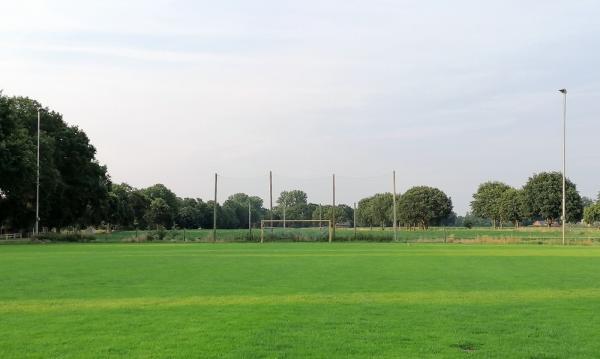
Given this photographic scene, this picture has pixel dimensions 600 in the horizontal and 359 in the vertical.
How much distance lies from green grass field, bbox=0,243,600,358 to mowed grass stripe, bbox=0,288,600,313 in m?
0.02

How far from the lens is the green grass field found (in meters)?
7.89

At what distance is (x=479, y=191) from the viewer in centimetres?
12775

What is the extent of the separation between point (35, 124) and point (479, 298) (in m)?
54.8

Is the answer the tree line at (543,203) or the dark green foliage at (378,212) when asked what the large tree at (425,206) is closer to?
the tree line at (543,203)

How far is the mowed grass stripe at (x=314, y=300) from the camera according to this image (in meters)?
11.7

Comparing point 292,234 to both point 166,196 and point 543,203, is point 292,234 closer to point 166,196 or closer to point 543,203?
point 543,203

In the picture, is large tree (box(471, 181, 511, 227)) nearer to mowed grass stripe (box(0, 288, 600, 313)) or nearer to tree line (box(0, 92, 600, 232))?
tree line (box(0, 92, 600, 232))

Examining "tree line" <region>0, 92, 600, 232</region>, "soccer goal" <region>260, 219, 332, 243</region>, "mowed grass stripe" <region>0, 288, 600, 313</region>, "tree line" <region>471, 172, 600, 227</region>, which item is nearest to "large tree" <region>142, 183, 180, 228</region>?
"tree line" <region>0, 92, 600, 232</region>

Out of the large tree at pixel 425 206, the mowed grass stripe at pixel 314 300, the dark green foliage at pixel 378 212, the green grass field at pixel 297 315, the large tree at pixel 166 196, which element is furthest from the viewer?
the dark green foliage at pixel 378 212

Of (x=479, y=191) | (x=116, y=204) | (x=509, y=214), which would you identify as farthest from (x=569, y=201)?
(x=116, y=204)

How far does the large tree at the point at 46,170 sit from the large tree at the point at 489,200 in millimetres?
78630

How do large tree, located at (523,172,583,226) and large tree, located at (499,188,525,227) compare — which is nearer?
large tree, located at (523,172,583,226)

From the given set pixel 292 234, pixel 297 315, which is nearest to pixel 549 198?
pixel 292 234

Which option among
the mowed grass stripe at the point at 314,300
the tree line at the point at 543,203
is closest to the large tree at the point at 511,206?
the tree line at the point at 543,203
